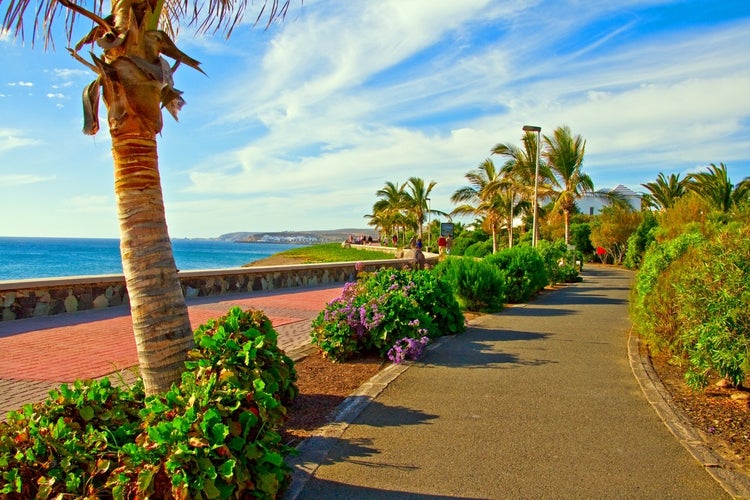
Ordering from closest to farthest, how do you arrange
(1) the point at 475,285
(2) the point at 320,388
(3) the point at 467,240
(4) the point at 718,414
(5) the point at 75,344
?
(4) the point at 718,414
(2) the point at 320,388
(5) the point at 75,344
(1) the point at 475,285
(3) the point at 467,240

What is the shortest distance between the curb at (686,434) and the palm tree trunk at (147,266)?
3.73m

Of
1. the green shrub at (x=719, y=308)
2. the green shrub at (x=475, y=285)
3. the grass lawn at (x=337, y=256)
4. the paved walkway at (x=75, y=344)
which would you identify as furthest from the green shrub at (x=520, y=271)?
the grass lawn at (x=337, y=256)

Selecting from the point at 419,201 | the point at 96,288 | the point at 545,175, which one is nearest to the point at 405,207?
the point at 419,201

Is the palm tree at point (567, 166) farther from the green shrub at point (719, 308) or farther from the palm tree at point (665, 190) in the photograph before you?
the green shrub at point (719, 308)

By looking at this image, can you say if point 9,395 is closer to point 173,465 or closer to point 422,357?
point 173,465

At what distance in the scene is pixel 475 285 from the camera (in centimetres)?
1204

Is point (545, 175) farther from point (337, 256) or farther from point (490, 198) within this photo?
point (337, 256)

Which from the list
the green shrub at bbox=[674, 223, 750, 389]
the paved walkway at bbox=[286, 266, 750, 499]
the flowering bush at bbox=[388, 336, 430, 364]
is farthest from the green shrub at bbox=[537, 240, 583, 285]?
the green shrub at bbox=[674, 223, 750, 389]

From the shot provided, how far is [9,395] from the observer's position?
5.53 m

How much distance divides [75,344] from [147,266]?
537 centimetres

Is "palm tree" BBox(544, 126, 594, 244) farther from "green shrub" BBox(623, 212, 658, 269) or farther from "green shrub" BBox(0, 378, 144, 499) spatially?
"green shrub" BBox(0, 378, 144, 499)

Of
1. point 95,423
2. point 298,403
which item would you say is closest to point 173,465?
point 95,423

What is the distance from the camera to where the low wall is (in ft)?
32.6

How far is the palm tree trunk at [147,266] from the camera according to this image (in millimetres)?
3631
